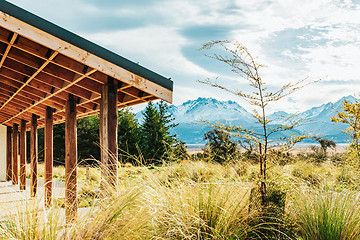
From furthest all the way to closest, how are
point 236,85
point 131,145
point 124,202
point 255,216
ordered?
1. point 131,145
2. point 236,85
3. point 255,216
4. point 124,202

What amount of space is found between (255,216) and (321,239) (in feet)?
2.10

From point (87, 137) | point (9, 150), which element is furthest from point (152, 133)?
point (9, 150)

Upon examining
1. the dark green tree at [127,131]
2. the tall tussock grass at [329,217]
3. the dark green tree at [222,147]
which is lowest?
the tall tussock grass at [329,217]

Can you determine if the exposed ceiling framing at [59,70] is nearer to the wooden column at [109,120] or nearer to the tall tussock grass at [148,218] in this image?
the wooden column at [109,120]

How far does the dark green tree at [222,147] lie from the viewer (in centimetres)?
480

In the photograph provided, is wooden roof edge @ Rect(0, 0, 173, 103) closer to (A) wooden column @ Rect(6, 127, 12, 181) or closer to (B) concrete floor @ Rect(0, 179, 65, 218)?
(B) concrete floor @ Rect(0, 179, 65, 218)

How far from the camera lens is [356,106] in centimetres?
657

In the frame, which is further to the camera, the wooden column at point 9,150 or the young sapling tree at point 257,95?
the wooden column at point 9,150

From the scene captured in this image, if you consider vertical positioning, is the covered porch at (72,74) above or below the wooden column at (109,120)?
above

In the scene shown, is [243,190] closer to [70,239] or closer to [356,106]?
[70,239]

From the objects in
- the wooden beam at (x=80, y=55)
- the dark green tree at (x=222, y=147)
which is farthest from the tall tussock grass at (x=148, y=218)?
the wooden beam at (x=80, y=55)

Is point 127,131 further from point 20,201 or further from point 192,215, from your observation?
point 192,215

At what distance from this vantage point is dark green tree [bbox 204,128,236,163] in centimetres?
480

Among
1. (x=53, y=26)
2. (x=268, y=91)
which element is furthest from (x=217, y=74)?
(x=53, y=26)
